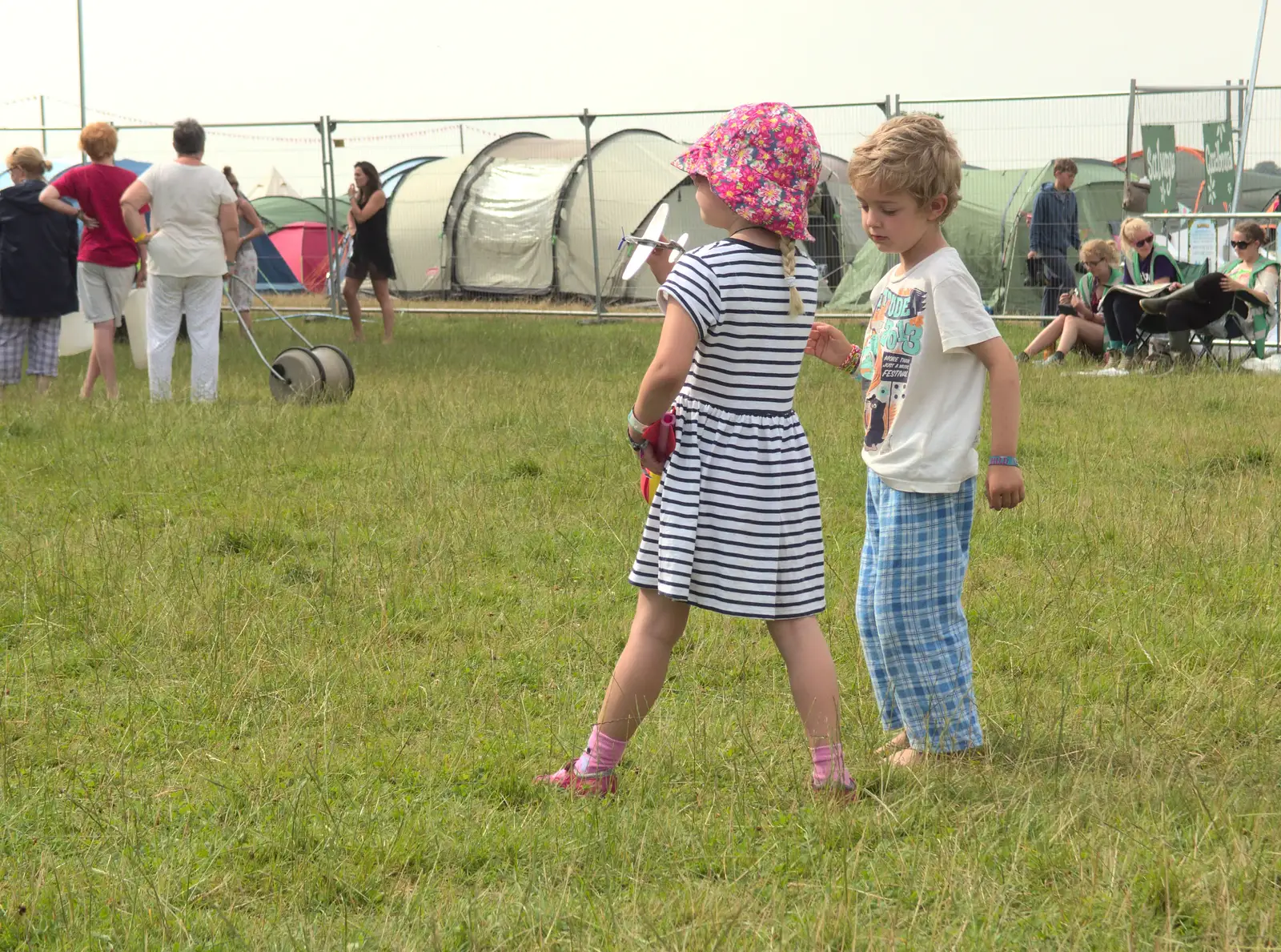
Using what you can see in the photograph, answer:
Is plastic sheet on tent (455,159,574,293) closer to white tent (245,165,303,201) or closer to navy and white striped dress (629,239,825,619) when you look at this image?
white tent (245,165,303,201)

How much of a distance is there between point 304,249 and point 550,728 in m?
22.9

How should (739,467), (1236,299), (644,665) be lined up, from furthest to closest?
(1236,299) < (644,665) < (739,467)

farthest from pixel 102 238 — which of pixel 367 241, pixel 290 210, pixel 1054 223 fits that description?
pixel 290 210

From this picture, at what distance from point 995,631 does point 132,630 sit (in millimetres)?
2730

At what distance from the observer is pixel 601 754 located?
3.24 meters

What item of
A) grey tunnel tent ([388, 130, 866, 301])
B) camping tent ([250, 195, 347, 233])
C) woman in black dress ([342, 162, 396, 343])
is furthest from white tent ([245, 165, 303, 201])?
woman in black dress ([342, 162, 396, 343])

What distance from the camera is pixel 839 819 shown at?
300 centimetres

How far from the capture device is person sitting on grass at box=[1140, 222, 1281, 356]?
10.7 m

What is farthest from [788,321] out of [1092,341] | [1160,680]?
[1092,341]

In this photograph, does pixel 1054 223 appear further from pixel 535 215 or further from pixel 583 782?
pixel 583 782

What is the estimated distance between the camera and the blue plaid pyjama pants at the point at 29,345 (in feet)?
33.4

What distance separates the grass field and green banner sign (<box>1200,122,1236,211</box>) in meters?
7.54

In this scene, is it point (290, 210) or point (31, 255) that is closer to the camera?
point (31, 255)

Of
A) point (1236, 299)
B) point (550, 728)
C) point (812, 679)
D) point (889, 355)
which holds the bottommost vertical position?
point (550, 728)
